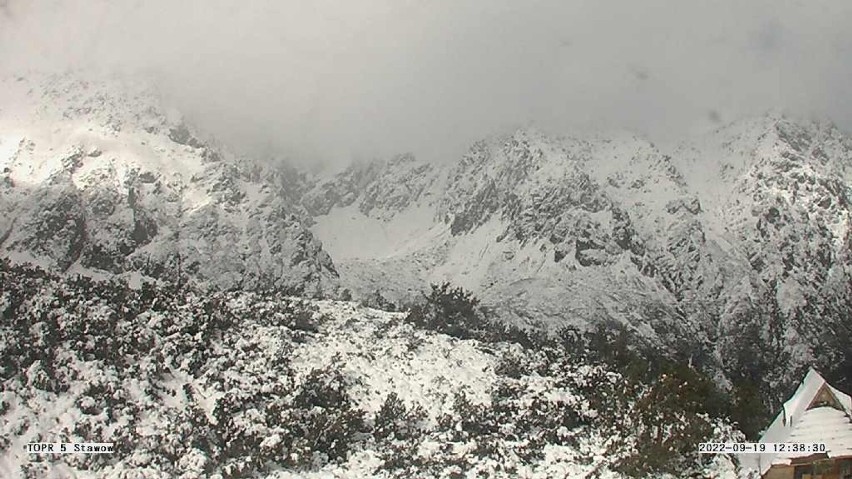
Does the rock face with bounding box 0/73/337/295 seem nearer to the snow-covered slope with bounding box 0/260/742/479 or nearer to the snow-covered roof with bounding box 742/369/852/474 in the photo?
the snow-covered slope with bounding box 0/260/742/479

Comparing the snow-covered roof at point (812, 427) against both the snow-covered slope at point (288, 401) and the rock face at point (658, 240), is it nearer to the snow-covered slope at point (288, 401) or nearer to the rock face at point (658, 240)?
the snow-covered slope at point (288, 401)

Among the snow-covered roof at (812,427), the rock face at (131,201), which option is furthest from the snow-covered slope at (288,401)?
the rock face at (131,201)

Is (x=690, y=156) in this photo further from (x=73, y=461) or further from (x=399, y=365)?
(x=73, y=461)

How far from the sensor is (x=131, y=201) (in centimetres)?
13400

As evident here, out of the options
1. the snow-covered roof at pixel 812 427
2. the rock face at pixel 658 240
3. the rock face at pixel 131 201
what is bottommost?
the rock face at pixel 658 240

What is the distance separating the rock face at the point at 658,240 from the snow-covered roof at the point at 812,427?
328ft

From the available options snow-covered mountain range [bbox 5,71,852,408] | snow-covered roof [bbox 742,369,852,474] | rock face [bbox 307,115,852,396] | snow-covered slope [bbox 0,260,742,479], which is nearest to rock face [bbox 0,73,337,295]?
snow-covered mountain range [bbox 5,71,852,408]

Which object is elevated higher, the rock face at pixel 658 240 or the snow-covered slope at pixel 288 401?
the snow-covered slope at pixel 288 401

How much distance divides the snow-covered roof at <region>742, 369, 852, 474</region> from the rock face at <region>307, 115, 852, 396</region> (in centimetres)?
9984

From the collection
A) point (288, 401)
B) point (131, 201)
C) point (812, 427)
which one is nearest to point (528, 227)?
point (131, 201)

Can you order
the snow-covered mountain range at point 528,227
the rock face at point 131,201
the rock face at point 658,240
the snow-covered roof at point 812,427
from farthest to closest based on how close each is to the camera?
the rock face at point 658,240 < the snow-covered mountain range at point 528,227 < the rock face at point 131,201 < the snow-covered roof at point 812,427

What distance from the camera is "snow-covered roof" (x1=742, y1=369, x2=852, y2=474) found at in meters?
33.3

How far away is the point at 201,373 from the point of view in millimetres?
41219

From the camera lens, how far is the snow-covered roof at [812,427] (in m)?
33.3
